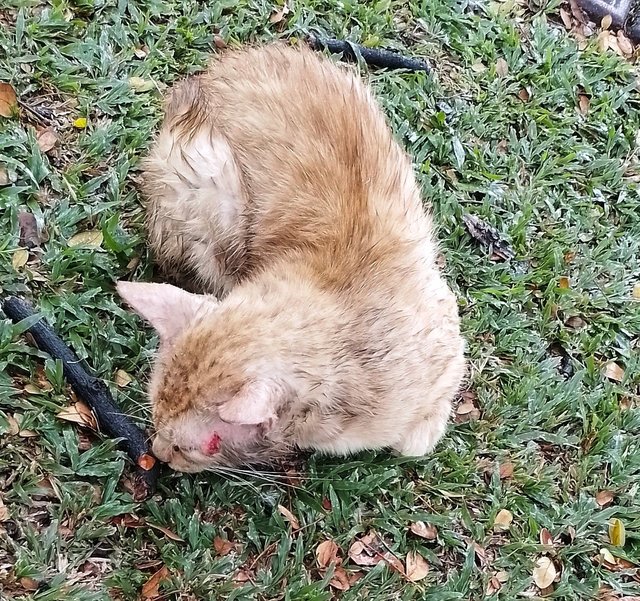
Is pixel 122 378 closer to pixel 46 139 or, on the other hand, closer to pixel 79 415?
pixel 79 415

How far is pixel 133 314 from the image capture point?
3.70 metres

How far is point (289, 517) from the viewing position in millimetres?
3480

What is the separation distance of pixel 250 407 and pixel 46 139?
8.07 ft

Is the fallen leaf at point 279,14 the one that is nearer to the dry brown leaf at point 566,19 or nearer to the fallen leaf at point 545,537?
the dry brown leaf at point 566,19

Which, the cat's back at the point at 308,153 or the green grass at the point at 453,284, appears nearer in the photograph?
the green grass at the point at 453,284

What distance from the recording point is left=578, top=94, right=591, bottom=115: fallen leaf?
17.6ft

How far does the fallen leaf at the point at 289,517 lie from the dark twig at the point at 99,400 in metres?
0.60

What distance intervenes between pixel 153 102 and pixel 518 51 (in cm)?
268

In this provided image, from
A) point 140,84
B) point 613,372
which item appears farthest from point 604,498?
point 140,84

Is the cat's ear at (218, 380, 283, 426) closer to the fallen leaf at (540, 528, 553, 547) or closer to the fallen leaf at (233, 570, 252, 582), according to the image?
the fallen leaf at (233, 570, 252, 582)

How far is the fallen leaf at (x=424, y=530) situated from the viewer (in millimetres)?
3600

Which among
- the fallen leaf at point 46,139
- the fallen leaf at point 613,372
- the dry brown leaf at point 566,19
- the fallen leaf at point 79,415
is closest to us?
the fallen leaf at point 79,415

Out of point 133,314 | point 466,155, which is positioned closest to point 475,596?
point 133,314

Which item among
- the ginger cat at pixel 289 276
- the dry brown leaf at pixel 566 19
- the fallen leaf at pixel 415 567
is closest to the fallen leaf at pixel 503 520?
the fallen leaf at pixel 415 567
